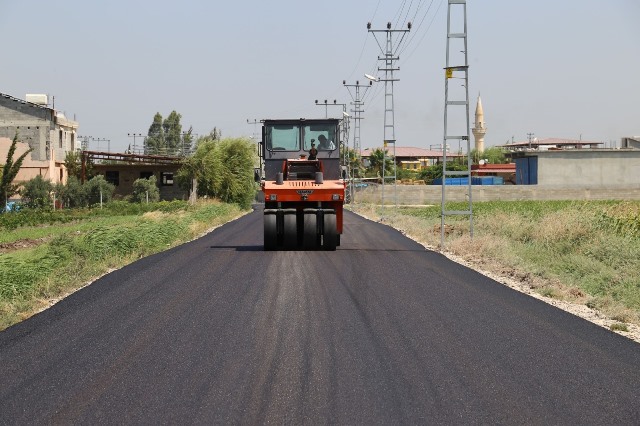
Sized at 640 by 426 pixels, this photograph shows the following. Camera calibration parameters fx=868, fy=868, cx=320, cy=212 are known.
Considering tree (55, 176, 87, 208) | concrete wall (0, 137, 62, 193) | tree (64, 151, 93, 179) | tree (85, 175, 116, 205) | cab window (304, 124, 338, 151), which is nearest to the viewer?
cab window (304, 124, 338, 151)

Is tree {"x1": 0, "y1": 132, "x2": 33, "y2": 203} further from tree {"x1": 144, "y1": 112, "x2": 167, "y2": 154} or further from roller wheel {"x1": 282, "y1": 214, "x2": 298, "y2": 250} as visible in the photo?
tree {"x1": 144, "y1": 112, "x2": 167, "y2": 154}

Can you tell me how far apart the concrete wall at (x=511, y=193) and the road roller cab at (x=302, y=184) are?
49956mm

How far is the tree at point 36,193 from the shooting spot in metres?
66.6

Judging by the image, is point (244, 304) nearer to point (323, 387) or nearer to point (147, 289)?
point (147, 289)

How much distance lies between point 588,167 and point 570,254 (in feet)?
205

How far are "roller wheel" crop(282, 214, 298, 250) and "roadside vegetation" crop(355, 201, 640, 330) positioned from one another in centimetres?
488

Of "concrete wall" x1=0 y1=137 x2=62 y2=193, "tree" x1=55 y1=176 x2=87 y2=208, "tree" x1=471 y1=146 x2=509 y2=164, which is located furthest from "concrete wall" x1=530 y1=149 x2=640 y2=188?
"tree" x1=471 y1=146 x2=509 y2=164

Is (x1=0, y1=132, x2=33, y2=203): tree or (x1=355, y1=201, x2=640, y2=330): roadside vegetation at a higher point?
(x1=0, y1=132, x2=33, y2=203): tree

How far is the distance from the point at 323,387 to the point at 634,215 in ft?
93.4

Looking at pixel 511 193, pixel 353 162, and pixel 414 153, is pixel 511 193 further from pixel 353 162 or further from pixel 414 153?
pixel 414 153

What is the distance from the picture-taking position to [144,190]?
85.6 m

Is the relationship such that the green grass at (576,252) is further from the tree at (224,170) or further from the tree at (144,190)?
the tree at (144,190)

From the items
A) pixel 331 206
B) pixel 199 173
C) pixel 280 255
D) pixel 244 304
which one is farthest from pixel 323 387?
pixel 199 173

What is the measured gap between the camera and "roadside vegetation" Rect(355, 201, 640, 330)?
55.4 feet
